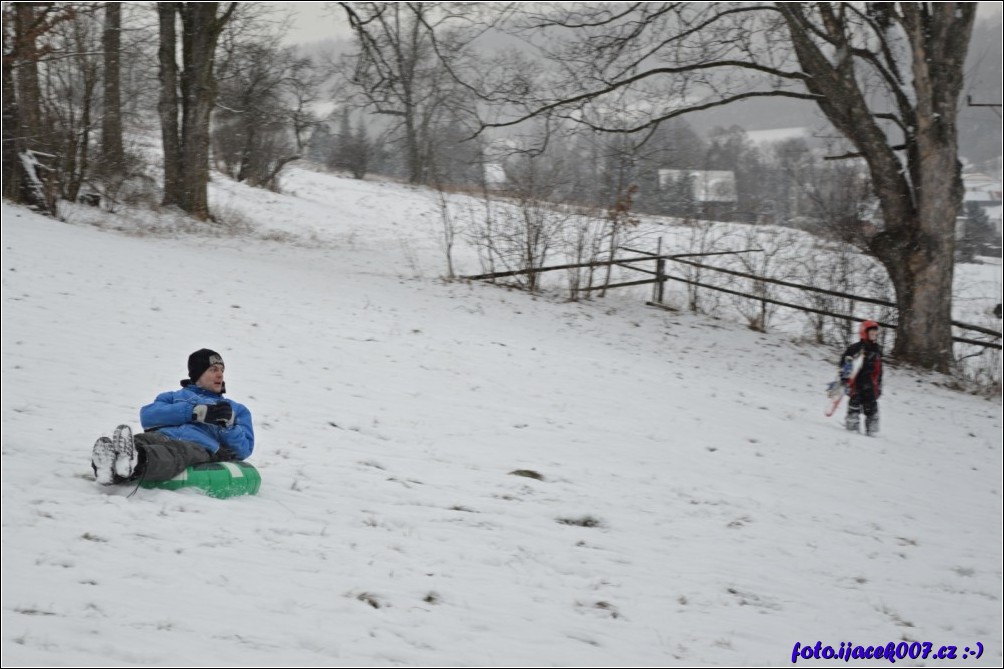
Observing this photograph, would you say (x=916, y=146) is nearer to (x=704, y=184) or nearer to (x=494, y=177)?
(x=494, y=177)

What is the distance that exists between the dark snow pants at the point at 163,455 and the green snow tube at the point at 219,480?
0.06m

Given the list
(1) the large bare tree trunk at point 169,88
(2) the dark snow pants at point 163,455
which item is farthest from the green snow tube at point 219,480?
(1) the large bare tree trunk at point 169,88

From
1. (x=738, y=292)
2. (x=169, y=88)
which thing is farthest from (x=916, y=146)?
(x=169, y=88)

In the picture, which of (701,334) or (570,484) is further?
(701,334)

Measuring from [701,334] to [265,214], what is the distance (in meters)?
15.1

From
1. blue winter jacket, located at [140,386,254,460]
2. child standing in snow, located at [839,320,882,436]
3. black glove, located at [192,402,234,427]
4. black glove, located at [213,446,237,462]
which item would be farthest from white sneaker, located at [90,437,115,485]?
child standing in snow, located at [839,320,882,436]

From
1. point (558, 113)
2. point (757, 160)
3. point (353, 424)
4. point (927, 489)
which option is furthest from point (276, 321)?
point (757, 160)

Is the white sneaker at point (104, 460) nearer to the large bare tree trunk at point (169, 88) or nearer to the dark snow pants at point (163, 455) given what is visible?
the dark snow pants at point (163, 455)

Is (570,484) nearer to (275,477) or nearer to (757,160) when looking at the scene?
(275,477)

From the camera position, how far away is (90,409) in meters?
6.58

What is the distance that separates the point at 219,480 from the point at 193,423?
1.31ft

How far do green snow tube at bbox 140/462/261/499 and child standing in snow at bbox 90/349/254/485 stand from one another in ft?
0.20

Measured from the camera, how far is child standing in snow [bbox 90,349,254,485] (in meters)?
4.48

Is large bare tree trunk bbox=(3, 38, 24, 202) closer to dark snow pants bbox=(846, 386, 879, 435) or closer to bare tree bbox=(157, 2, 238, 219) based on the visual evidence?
bare tree bbox=(157, 2, 238, 219)
